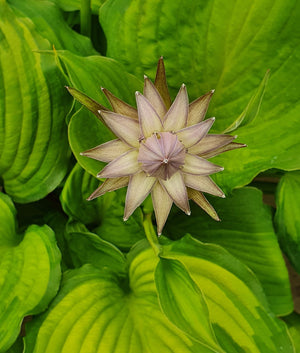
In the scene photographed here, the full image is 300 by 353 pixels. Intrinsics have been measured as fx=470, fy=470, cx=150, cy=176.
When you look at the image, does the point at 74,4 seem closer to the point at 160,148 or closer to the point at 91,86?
the point at 91,86

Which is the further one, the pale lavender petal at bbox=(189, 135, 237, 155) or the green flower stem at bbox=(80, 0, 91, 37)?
the green flower stem at bbox=(80, 0, 91, 37)

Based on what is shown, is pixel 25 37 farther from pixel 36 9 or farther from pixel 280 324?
pixel 280 324

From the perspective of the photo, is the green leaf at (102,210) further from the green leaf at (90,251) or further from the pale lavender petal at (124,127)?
the pale lavender petal at (124,127)

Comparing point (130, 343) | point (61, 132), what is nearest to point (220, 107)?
point (61, 132)

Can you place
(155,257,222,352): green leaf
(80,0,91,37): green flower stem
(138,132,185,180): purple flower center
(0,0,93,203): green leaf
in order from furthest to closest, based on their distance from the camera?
(80,0,91,37): green flower stem < (0,0,93,203): green leaf < (155,257,222,352): green leaf < (138,132,185,180): purple flower center

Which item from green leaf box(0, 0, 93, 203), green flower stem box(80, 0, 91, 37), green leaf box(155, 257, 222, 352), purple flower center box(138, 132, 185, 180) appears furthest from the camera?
green flower stem box(80, 0, 91, 37)

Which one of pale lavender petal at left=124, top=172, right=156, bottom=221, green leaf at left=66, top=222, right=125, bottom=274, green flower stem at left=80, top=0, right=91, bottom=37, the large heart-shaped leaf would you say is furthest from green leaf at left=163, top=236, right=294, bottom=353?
green flower stem at left=80, top=0, right=91, bottom=37

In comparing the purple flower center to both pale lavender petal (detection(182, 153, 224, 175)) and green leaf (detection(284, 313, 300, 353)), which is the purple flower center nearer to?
pale lavender petal (detection(182, 153, 224, 175))

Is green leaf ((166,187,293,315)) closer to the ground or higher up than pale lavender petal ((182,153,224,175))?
closer to the ground
